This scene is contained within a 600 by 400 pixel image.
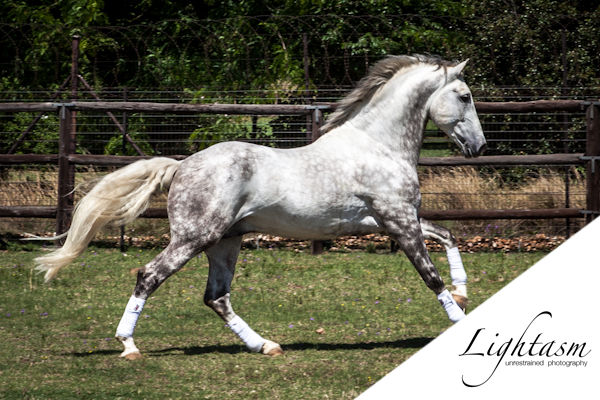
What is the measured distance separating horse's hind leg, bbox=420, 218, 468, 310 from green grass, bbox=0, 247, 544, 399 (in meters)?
0.42

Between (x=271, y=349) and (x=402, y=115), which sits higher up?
(x=402, y=115)

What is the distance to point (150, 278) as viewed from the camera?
5676 mm

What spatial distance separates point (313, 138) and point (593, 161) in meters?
3.19

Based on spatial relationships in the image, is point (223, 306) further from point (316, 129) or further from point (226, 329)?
point (316, 129)

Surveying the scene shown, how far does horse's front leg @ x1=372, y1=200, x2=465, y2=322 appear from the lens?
19.6 ft

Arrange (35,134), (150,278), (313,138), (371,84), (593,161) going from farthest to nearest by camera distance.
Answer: (35,134)
(313,138)
(593,161)
(371,84)
(150,278)

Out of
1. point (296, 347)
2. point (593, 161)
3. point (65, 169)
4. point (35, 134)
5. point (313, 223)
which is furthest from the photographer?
point (35, 134)

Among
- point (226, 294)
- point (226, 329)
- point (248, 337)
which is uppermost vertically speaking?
point (226, 294)

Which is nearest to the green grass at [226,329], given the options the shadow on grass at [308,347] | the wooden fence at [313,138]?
the shadow on grass at [308,347]

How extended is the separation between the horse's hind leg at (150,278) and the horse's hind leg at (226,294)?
387mm

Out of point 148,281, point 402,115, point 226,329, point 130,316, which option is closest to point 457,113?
point 402,115

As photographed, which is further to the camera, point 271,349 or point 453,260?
point 453,260

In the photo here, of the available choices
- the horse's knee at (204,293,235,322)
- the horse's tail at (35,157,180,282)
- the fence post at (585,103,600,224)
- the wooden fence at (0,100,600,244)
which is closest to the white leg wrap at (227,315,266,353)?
the horse's knee at (204,293,235,322)

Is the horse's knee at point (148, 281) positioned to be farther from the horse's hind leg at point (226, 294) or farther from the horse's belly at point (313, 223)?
the horse's belly at point (313, 223)
